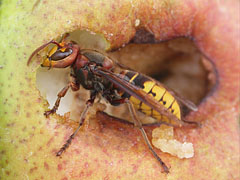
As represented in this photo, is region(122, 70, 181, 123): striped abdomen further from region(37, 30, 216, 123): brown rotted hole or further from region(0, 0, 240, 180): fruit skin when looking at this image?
region(37, 30, 216, 123): brown rotted hole

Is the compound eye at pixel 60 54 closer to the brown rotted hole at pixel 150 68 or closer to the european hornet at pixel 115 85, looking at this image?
the european hornet at pixel 115 85

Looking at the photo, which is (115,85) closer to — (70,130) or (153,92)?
(153,92)

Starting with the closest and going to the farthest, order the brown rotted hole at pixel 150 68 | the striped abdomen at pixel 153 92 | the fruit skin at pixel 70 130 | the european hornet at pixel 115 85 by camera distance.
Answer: the fruit skin at pixel 70 130 < the european hornet at pixel 115 85 < the striped abdomen at pixel 153 92 < the brown rotted hole at pixel 150 68

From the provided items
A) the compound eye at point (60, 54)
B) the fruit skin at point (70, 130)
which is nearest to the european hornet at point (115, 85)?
the compound eye at point (60, 54)

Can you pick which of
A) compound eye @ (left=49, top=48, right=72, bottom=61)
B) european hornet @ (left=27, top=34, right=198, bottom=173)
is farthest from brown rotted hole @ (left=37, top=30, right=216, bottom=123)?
compound eye @ (left=49, top=48, right=72, bottom=61)

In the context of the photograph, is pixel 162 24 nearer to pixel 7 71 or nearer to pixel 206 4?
pixel 206 4
